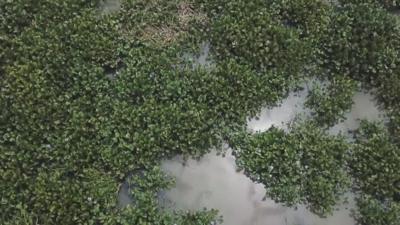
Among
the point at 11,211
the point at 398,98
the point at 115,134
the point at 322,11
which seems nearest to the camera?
the point at 11,211

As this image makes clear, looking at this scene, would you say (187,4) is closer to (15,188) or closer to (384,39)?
(384,39)

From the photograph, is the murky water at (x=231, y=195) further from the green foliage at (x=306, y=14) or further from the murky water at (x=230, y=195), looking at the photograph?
the green foliage at (x=306, y=14)

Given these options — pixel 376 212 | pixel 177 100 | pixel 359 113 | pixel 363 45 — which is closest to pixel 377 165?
pixel 376 212

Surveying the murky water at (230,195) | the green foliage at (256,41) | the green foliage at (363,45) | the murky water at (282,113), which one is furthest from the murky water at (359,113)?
the green foliage at (256,41)

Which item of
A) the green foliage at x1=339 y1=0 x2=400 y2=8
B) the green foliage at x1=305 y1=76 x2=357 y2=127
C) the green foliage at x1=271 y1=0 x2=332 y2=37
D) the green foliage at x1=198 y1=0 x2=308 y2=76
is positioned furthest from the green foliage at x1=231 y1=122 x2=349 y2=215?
the green foliage at x1=339 y1=0 x2=400 y2=8

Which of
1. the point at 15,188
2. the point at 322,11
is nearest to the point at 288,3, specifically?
the point at 322,11

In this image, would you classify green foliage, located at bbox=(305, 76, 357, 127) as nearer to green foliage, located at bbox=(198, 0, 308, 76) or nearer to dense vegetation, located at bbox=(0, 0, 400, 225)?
dense vegetation, located at bbox=(0, 0, 400, 225)
